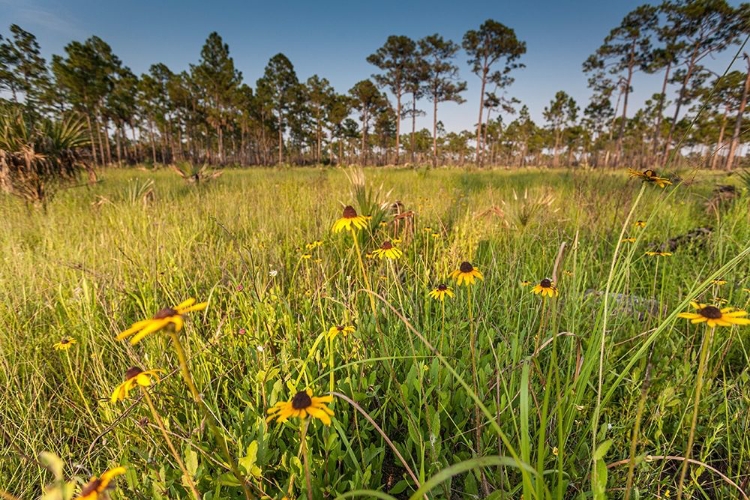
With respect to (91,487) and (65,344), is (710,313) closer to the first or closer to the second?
(91,487)

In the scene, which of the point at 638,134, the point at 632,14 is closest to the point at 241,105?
the point at 632,14

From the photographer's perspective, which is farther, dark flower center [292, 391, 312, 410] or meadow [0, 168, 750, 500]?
meadow [0, 168, 750, 500]

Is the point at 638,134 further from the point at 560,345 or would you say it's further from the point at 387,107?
the point at 560,345

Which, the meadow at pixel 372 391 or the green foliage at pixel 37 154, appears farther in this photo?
the green foliage at pixel 37 154

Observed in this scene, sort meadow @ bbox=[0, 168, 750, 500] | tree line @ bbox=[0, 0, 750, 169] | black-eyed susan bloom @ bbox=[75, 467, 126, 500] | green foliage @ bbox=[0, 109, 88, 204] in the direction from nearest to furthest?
black-eyed susan bloom @ bbox=[75, 467, 126, 500] → meadow @ bbox=[0, 168, 750, 500] → green foliage @ bbox=[0, 109, 88, 204] → tree line @ bbox=[0, 0, 750, 169]

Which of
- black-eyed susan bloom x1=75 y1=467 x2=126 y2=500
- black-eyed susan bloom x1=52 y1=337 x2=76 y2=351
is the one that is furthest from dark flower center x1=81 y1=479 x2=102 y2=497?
black-eyed susan bloom x1=52 y1=337 x2=76 y2=351

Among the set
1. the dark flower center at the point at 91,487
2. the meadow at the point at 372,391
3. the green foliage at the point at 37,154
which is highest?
the green foliage at the point at 37,154

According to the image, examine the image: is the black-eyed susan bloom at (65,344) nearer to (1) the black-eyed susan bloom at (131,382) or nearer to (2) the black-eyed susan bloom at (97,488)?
(1) the black-eyed susan bloom at (131,382)

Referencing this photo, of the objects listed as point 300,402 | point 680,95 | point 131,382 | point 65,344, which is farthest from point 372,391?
point 680,95

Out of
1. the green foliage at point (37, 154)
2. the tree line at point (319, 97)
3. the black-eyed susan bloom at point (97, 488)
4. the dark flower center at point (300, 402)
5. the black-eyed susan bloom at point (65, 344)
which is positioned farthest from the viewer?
the tree line at point (319, 97)

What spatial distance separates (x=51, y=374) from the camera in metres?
1.39

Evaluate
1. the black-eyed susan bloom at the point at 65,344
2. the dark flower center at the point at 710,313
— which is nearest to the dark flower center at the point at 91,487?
the black-eyed susan bloom at the point at 65,344

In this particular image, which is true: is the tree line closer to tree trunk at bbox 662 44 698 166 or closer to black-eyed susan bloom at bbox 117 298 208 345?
tree trunk at bbox 662 44 698 166

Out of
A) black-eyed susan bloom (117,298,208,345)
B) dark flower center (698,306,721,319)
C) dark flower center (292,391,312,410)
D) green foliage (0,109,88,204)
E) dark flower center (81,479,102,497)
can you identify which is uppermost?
green foliage (0,109,88,204)
